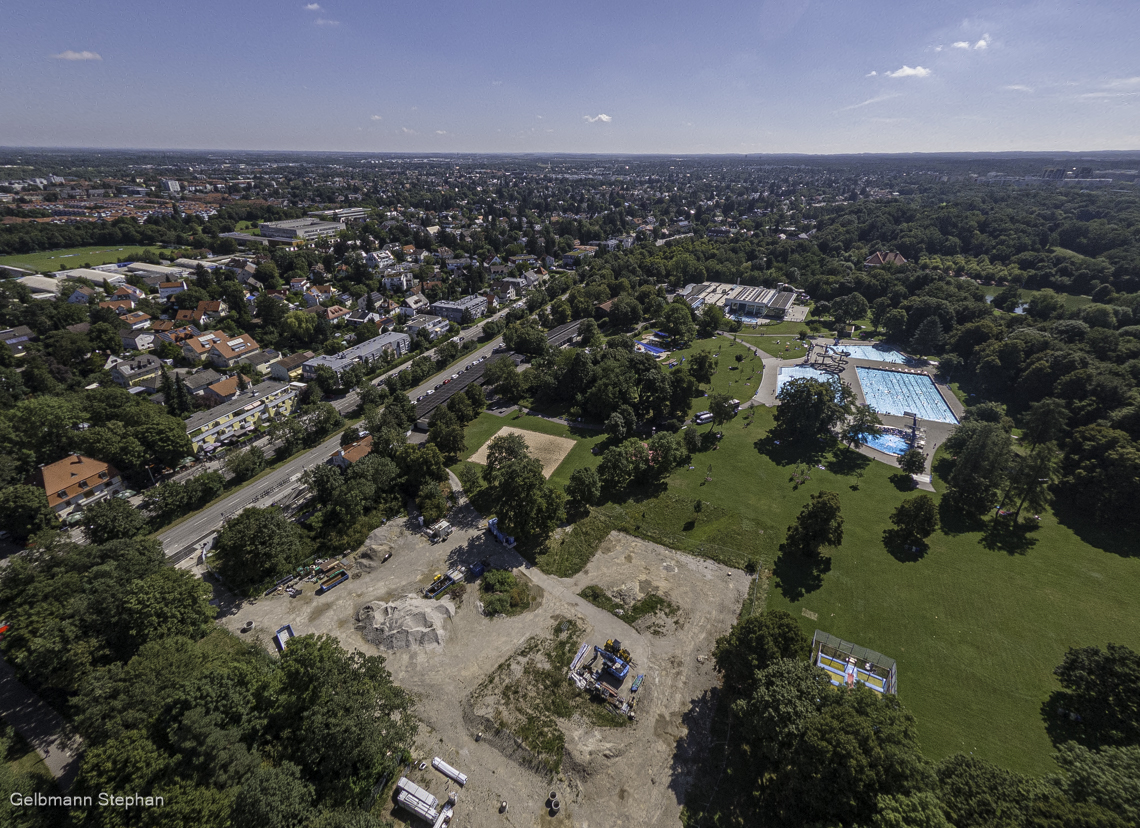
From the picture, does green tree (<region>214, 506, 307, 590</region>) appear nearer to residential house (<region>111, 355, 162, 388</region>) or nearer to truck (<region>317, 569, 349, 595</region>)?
truck (<region>317, 569, 349, 595</region>)

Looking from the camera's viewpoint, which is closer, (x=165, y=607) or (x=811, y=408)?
(x=165, y=607)

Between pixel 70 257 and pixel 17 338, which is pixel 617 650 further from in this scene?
pixel 70 257

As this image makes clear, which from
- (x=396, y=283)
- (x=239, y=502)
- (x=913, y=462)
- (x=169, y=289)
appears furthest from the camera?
(x=396, y=283)

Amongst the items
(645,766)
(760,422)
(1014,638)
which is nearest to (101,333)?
(645,766)

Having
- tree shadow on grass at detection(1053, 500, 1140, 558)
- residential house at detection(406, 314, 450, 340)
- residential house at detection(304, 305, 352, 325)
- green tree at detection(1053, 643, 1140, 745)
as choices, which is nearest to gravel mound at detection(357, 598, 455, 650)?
green tree at detection(1053, 643, 1140, 745)

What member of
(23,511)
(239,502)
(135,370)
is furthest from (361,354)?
(23,511)

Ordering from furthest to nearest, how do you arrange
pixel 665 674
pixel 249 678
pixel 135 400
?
pixel 135 400, pixel 665 674, pixel 249 678

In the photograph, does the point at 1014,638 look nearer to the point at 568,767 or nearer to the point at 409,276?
the point at 568,767
